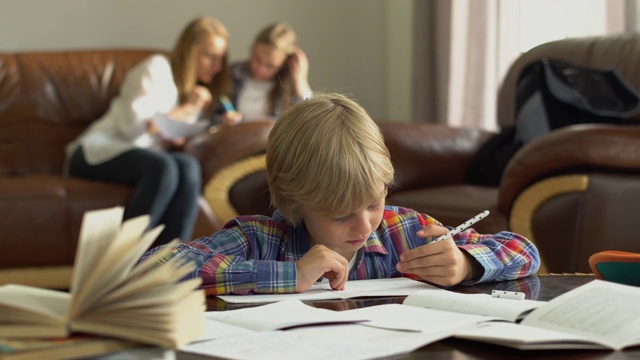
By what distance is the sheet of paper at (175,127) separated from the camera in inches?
154

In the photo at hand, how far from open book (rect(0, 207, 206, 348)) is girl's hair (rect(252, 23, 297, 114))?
11.1 ft

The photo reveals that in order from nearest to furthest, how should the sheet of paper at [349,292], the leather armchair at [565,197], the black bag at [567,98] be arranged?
the sheet of paper at [349,292] < the leather armchair at [565,197] < the black bag at [567,98]

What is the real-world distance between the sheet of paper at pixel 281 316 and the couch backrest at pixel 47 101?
3.29 metres

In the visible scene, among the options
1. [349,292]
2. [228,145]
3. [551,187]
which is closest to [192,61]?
[228,145]

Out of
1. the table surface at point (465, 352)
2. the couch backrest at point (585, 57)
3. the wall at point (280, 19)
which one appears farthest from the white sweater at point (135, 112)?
the table surface at point (465, 352)

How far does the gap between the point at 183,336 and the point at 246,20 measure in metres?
4.39

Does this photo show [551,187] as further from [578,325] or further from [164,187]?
[578,325]

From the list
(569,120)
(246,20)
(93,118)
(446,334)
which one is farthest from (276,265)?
(246,20)

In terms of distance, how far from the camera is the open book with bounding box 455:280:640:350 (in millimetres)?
999

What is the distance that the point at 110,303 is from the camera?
919 mm

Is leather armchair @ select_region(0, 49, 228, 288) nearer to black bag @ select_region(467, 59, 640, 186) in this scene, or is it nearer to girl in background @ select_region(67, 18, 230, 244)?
girl in background @ select_region(67, 18, 230, 244)

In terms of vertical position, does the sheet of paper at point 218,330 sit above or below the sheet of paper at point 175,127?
above

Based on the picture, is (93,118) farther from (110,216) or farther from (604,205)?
(110,216)

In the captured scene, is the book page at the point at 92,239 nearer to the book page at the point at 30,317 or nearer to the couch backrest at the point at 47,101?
the book page at the point at 30,317
